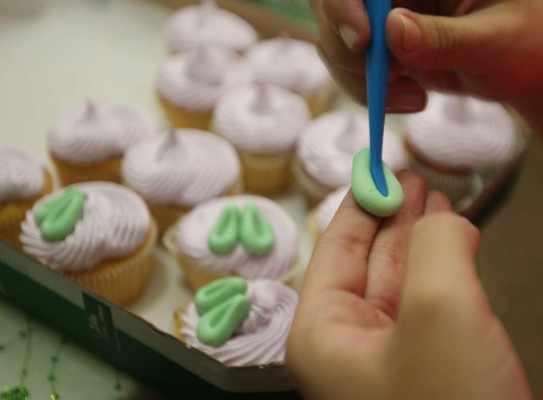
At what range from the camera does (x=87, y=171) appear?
196 cm

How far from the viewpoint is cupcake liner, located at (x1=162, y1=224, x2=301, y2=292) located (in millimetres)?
1687

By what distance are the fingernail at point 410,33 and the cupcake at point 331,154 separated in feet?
2.62

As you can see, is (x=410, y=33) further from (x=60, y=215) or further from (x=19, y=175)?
(x=19, y=175)

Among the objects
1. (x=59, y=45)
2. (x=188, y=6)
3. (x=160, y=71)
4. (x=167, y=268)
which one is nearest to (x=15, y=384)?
(x=167, y=268)

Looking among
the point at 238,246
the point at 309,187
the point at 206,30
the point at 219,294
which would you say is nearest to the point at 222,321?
the point at 219,294

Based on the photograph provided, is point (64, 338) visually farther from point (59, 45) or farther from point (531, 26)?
point (59, 45)

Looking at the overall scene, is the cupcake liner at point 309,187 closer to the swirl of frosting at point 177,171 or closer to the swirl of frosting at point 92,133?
the swirl of frosting at point 177,171

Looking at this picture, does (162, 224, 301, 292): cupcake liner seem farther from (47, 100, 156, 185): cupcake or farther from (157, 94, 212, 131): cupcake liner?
(157, 94, 212, 131): cupcake liner

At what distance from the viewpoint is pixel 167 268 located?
184 cm

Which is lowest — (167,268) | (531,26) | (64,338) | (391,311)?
(167,268)

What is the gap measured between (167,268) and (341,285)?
0.97 meters

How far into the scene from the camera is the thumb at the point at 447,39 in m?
1.10

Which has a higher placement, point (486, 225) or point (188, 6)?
point (188, 6)

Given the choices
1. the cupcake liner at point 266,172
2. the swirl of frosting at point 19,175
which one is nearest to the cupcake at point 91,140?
the swirl of frosting at point 19,175
